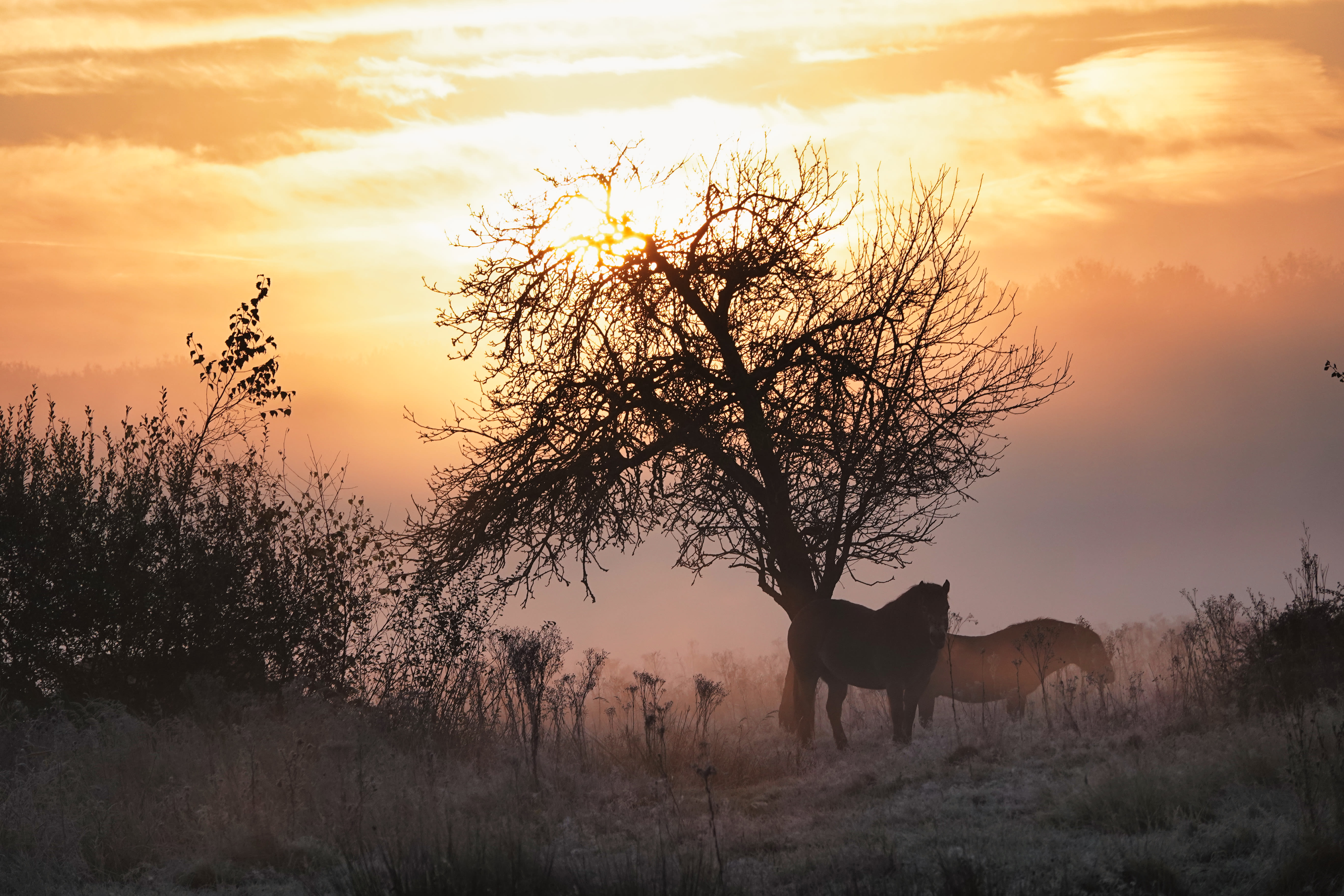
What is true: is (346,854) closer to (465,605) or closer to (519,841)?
(519,841)

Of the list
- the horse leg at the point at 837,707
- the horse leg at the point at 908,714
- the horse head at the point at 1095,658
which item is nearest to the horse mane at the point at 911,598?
the horse leg at the point at 908,714

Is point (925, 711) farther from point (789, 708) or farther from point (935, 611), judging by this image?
point (789, 708)

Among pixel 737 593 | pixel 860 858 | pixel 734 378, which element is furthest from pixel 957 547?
pixel 860 858

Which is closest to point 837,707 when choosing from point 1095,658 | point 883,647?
point 883,647

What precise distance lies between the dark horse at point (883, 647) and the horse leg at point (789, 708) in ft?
2.65

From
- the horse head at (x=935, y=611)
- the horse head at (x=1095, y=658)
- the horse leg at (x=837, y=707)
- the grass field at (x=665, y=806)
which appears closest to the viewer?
the grass field at (x=665, y=806)

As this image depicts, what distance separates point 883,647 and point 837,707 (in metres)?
1.27

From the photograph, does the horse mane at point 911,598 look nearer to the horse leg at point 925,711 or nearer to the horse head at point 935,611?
the horse head at point 935,611

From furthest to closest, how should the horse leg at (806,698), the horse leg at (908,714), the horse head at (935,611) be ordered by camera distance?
the horse leg at (806,698), the horse leg at (908,714), the horse head at (935,611)

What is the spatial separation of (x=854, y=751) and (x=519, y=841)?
7.42 meters

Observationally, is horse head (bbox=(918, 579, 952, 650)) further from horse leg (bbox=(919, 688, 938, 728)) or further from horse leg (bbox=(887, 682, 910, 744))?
horse leg (bbox=(919, 688, 938, 728))

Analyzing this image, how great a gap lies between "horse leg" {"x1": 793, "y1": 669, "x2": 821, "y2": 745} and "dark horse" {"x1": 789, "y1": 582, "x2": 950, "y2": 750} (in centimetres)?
3

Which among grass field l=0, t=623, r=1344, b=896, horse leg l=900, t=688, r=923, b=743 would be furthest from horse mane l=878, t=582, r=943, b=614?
grass field l=0, t=623, r=1344, b=896

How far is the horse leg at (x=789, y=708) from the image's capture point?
14.8 m
